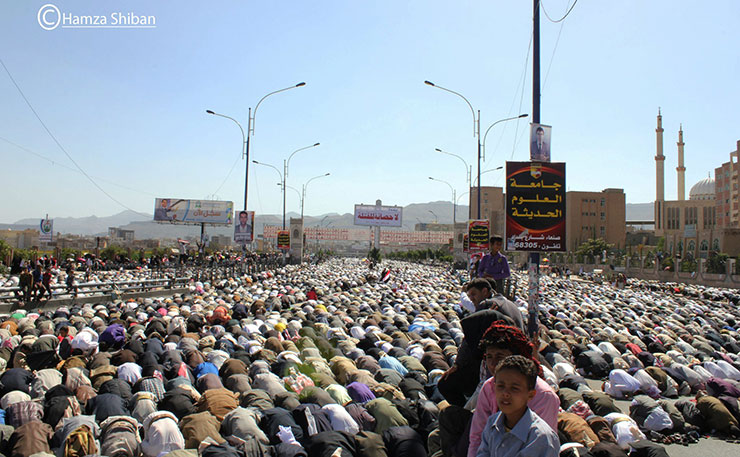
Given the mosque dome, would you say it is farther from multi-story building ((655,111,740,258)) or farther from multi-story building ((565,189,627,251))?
multi-story building ((565,189,627,251))

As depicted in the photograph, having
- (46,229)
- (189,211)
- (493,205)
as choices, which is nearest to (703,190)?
(493,205)

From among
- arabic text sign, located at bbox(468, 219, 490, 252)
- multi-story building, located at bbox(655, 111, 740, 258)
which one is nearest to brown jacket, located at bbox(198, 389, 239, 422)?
arabic text sign, located at bbox(468, 219, 490, 252)

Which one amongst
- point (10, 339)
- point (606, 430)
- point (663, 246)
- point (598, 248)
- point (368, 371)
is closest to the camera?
point (606, 430)

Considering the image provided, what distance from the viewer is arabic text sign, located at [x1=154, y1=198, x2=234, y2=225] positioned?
174 ft

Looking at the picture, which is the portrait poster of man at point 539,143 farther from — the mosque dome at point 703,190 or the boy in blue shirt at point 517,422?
the mosque dome at point 703,190

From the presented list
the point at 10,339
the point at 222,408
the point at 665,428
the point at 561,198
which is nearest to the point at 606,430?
the point at 665,428

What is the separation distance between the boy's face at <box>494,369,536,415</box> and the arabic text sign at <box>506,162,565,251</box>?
6048 mm

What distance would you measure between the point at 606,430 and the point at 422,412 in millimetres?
1739

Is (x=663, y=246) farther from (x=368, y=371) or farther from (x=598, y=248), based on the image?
(x=368, y=371)

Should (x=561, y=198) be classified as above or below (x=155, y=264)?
above

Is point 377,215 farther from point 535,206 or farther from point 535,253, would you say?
point 535,206

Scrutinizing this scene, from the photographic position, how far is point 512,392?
2770 millimetres

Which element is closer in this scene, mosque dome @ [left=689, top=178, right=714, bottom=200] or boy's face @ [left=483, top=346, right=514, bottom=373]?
boy's face @ [left=483, top=346, right=514, bottom=373]

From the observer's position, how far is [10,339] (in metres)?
8.33
